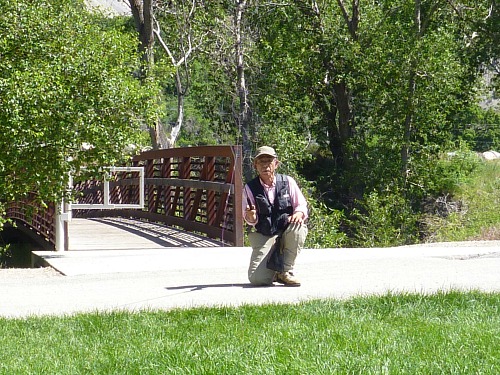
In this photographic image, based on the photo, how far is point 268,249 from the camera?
371 inches

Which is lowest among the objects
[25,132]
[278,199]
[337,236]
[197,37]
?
[337,236]

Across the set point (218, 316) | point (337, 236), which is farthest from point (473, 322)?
point (337, 236)

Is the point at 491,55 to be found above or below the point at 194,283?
above

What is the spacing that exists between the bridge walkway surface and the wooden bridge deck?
Answer: 215cm

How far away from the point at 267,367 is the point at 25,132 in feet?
24.9

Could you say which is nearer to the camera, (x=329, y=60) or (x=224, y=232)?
(x=224, y=232)

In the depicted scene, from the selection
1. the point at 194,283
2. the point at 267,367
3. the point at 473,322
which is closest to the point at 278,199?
the point at 194,283

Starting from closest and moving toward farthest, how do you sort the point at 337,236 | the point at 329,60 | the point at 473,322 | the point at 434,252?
the point at 473,322, the point at 434,252, the point at 337,236, the point at 329,60

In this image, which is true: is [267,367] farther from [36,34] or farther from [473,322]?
[36,34]

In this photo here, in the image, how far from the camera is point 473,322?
6.91 metres

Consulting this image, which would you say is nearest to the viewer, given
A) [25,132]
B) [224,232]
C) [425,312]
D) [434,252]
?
[425,312]

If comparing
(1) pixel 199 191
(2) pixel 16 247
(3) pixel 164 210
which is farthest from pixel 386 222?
(2) pixel 16 247

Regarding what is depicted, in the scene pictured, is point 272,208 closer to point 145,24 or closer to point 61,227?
point 61,227

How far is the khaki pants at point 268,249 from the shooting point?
9297mm
